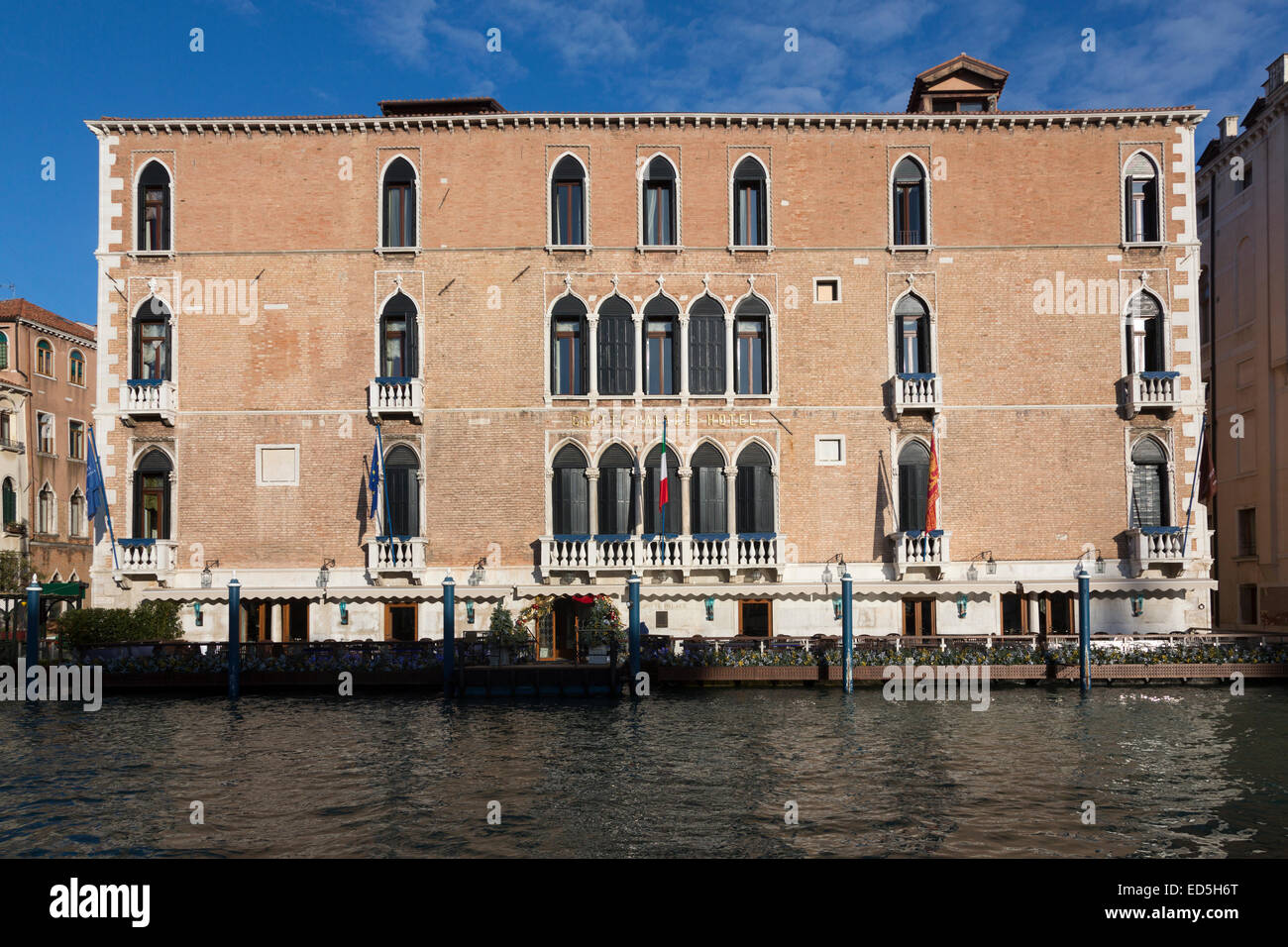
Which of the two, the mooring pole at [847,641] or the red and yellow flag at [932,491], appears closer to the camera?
the mooring pole at [847,641]

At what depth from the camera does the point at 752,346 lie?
86.5ft

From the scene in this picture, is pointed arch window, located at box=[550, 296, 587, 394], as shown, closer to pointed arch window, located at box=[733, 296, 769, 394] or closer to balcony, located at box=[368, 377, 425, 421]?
balcony, located at box=[368, 377, 425, 421]

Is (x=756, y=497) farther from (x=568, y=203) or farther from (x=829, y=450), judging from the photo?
(x=568, y=203)

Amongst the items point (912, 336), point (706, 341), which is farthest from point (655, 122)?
point (912, 336)

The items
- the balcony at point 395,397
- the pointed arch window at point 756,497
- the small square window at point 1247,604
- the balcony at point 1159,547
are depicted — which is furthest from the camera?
the small square window at point 1247,604

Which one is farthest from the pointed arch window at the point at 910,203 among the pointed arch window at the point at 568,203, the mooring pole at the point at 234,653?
the mooring pole at the point at 234,653

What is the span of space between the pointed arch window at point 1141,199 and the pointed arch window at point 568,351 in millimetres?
13657

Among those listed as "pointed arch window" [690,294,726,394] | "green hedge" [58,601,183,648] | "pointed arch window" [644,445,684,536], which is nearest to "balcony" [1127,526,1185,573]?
"pointed arch window" [690,294,726,394]

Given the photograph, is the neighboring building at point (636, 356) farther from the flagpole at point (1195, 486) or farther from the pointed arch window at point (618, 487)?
the flagpole at point (1195, 486)

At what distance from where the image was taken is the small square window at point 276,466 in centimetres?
2606

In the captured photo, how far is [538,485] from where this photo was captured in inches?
1021

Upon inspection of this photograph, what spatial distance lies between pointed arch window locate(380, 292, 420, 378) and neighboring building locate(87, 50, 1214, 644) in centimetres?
7

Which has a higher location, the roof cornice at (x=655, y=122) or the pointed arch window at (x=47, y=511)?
the roof cornice at (x=655, y=122)
